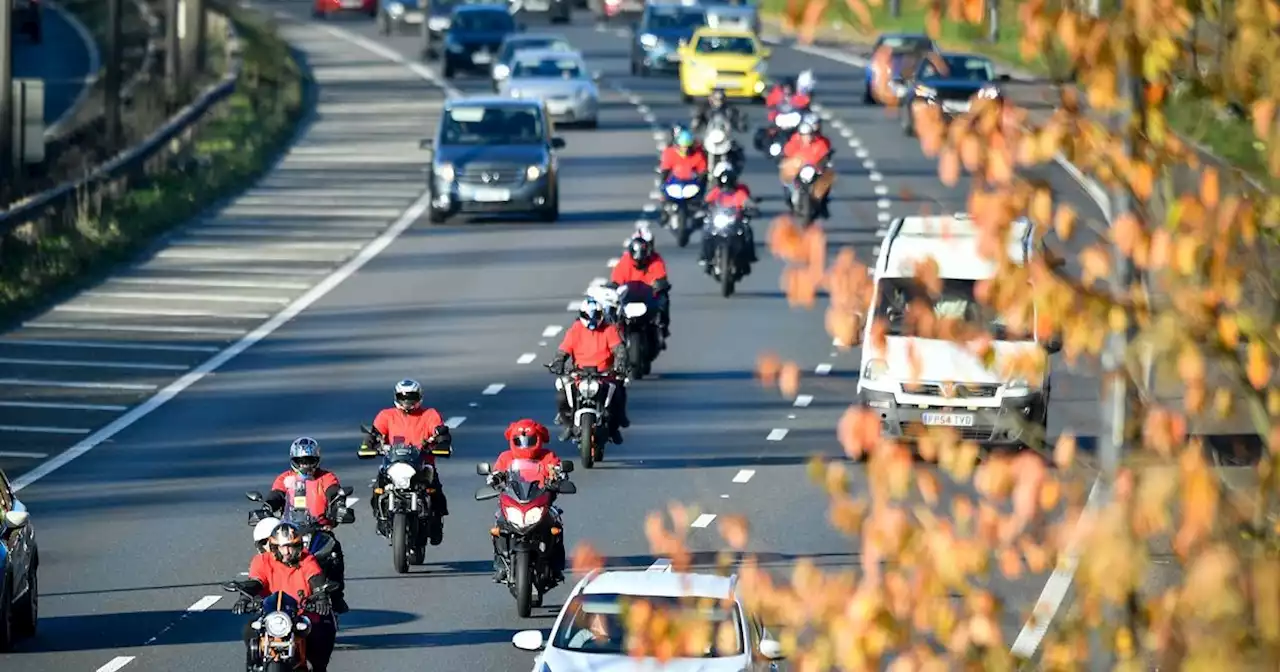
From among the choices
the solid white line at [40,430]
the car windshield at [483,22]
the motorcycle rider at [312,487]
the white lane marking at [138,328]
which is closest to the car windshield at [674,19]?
the car windshield at [483,22]

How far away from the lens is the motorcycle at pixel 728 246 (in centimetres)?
3509

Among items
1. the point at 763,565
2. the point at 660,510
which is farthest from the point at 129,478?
the point at 763,565

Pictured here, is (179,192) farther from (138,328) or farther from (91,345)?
(91,345)

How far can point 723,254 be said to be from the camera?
35.8 m

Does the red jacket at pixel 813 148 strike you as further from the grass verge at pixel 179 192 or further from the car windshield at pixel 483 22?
the car windshield at pixel 483 22

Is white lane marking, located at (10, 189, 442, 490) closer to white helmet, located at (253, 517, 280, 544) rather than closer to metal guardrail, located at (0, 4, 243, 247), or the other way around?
metal guardrail, located at (0, 4, 243, 247)

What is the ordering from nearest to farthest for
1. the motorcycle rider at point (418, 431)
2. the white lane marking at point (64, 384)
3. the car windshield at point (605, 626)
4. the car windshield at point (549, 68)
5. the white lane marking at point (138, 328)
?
the car windshield at point (605, 626), the motorcycle rider at point (418, 431), the white lane marking at point (64, 384), the white lane marking at point (138, 328), the car windshield at point (549, 68)

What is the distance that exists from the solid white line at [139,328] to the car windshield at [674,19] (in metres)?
37.0

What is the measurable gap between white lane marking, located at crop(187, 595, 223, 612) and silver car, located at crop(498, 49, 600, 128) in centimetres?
3616

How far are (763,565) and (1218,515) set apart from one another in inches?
536

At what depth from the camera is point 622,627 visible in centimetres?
1493

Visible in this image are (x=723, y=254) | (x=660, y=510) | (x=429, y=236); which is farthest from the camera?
(x=429, y=236)

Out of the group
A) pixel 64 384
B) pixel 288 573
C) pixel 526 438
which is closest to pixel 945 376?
pixel 526 438

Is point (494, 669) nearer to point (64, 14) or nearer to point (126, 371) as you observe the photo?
point (126, 371)
